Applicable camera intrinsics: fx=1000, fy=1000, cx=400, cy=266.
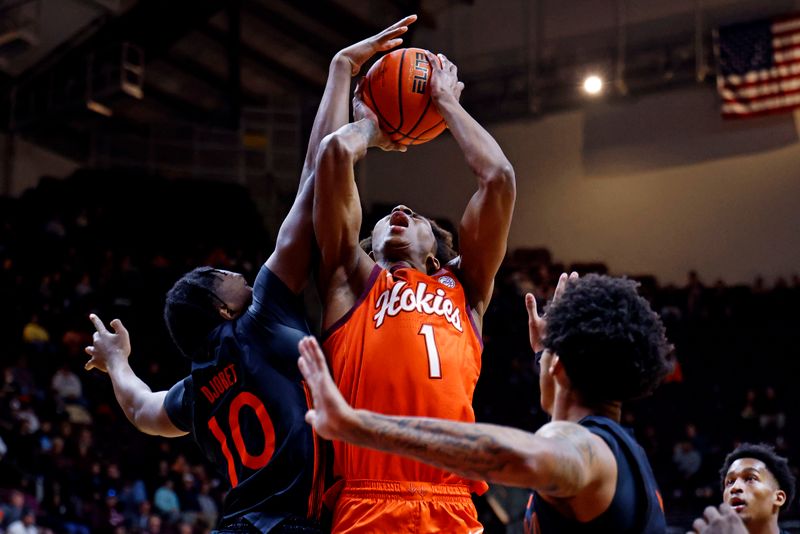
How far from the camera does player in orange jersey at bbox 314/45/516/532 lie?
328 cm

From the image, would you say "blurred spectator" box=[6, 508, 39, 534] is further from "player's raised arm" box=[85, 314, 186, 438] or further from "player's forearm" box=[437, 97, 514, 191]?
"player's forearm" box=[437, 97, 514, 191]

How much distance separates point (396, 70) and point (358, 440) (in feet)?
6.08

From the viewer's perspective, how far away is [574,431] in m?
2.33

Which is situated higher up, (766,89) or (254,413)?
(766,89)

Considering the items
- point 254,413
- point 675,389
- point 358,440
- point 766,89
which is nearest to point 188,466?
point 675,389

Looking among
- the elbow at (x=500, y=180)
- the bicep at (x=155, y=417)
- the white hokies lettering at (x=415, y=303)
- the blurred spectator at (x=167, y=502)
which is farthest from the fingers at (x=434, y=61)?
the blurred spectator at (x=167, y=502)

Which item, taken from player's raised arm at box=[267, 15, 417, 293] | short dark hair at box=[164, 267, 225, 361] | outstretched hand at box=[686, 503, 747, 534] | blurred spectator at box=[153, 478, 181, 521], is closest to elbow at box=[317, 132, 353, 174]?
player's raised arm at box=[267, 15, 417, 293]

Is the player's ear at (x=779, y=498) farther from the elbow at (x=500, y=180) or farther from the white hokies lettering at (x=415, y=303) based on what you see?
the elbow at (x=500, y=180)

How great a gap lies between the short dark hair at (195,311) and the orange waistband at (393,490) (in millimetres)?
709

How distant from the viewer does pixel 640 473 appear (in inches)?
94.7

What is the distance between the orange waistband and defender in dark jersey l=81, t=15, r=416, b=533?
0.12m

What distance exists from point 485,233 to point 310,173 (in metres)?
0.67

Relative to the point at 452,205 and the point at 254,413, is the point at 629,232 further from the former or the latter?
the point at 254,413

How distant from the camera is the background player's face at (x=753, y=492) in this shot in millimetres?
4496
